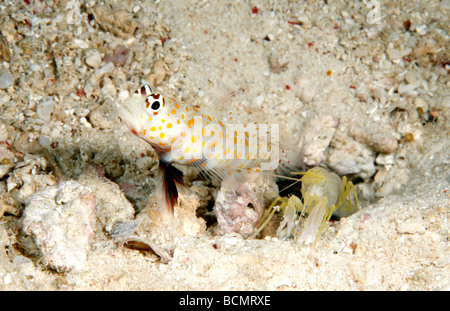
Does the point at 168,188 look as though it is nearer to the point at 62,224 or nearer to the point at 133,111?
the point at 133,111

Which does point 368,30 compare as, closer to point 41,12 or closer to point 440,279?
point 440,279

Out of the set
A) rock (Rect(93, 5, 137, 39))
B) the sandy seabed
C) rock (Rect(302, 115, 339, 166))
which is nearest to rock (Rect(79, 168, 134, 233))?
the sandy seabed

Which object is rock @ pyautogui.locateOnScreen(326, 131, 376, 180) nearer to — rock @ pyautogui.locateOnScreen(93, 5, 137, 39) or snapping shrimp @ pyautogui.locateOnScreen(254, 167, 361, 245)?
snapping shrimp @ pyautogui.locateOnScreen(254, 167, 361, 245)

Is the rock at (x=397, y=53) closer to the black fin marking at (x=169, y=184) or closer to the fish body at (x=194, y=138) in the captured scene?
the fish body at (x=194, y=138)

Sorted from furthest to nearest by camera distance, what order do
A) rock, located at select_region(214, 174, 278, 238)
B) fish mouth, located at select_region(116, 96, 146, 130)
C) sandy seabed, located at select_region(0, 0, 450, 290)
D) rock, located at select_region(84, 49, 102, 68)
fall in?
rock, located at select_region(84, 49, 102, 68) → rock, located at select_region(214, 174, 278, 238) → fish mouth, located at select_region(116, 96, 146, 130) → sandy seabed, located at select_region(0, 0, 450, 290)

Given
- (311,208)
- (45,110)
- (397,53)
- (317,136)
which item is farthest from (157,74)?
(397,53)

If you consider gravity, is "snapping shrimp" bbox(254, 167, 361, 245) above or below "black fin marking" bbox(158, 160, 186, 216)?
below

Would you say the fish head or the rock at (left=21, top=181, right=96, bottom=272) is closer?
the rock at (left=21, top=181, right=96, bottom=272)
